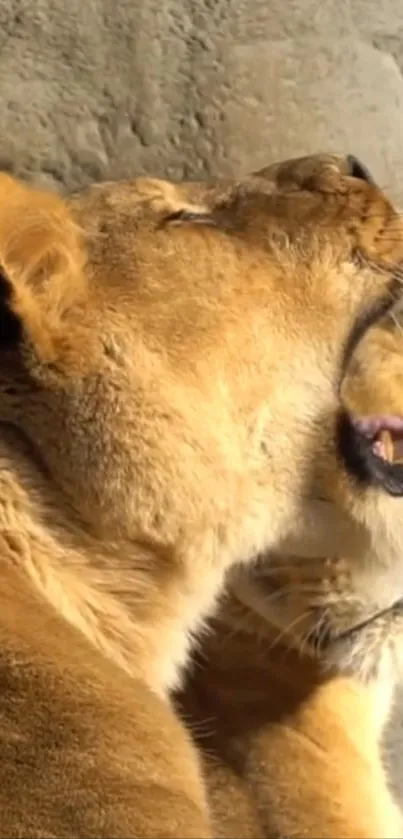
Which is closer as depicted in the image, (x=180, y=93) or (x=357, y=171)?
(x=357, y=171)

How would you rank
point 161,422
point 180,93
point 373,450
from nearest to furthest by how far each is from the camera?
point 161,422
point 373,450
point 180,93

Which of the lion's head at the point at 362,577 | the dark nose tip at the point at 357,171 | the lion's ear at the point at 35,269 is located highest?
the dark nose tip at the point at 357,171

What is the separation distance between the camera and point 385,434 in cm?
126

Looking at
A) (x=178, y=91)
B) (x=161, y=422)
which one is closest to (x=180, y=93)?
(x=178, y=91)

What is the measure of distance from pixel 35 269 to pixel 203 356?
0.43 feet

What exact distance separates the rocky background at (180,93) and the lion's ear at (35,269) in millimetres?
458

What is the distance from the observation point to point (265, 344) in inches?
44.8

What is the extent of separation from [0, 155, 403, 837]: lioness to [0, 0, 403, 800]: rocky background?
39 centimetres

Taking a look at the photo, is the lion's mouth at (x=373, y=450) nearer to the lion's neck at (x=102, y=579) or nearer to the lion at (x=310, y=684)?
the lion at (x=310, y=684)

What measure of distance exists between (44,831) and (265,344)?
0.40 meters

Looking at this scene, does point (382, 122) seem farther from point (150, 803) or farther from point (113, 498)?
point (150, 803)

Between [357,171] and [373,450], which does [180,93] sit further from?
[373,450]

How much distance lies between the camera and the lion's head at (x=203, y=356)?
1.07 meters

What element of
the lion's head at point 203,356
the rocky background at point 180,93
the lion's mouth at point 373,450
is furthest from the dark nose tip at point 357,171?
the rocky background at point 180,93
